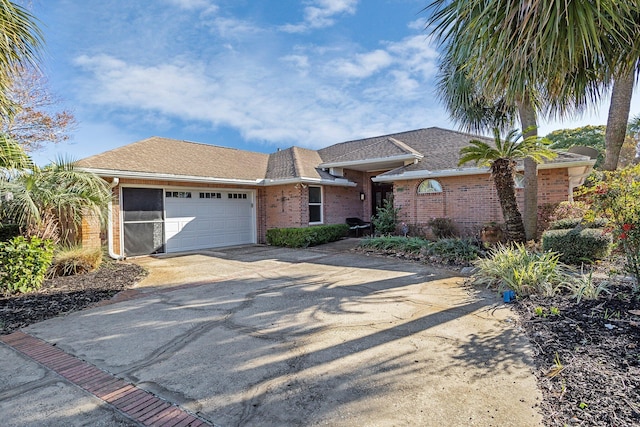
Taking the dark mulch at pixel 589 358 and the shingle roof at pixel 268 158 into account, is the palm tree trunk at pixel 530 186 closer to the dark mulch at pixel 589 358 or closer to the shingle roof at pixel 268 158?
the shingle roof at pixel 268 158

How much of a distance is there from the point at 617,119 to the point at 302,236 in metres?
10.6

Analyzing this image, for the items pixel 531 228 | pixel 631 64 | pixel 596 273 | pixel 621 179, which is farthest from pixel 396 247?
pixel 631 64

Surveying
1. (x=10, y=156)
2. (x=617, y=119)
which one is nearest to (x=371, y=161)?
(x=617, y=119)

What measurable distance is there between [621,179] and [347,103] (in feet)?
33.9

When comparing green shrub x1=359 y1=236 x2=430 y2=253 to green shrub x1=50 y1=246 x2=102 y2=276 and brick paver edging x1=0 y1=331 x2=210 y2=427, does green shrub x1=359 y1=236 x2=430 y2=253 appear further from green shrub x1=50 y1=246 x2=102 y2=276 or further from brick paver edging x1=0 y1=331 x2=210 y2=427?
brick paver edging x1=0 y1=331 x2=210 y2=427

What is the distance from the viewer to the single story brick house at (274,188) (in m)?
10.4

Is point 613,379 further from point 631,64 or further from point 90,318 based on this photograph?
point 90,318

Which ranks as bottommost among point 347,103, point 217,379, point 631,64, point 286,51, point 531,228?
point 217,379

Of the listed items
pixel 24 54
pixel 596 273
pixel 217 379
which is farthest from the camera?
pixel 596 273

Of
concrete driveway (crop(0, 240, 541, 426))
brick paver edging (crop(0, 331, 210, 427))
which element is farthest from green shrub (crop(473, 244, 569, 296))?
brick paver edging (crop(0, 331, 210, 427))

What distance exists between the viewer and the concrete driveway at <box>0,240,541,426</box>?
8.41ft

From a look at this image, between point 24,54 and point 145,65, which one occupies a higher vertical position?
point 145,65

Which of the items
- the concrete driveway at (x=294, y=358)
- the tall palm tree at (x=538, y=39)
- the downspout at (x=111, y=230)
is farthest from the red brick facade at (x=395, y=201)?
the concrete driveway at (x=294, y=358)

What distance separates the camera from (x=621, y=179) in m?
4.83
